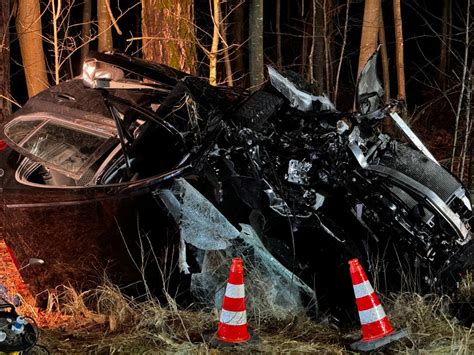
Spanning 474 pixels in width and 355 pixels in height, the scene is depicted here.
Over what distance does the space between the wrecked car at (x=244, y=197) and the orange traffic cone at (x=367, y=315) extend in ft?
1.04

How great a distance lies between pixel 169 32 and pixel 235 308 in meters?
4.16

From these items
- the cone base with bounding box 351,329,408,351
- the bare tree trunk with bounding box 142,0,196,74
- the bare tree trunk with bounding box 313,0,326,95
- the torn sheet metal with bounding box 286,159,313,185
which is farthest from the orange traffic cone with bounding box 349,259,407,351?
the bare tree trunk with bounding box 313,0,326,95

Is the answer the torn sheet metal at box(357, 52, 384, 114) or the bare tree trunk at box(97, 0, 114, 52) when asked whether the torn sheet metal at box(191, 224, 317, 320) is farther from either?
the bare tree trunk at box(97, 0, 114, 52)

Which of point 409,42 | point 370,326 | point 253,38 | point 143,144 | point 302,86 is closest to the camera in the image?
point 370,326

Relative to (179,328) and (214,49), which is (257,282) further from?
(214,49)

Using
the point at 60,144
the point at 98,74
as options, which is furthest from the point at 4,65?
the point at 98,74

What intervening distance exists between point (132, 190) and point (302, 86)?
1384 mm

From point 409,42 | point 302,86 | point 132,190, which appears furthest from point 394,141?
point 409,42

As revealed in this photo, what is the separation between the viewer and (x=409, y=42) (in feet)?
76.0

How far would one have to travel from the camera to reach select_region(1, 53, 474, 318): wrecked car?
3.87 m

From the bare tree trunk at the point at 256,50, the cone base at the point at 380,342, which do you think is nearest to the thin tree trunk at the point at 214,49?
the bare tree trunk at the point at 256,50

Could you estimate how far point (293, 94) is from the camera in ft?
13.7

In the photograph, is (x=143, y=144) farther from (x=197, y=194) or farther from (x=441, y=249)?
(x=441, y=249)

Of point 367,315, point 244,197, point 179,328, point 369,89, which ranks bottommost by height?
point 179,328
